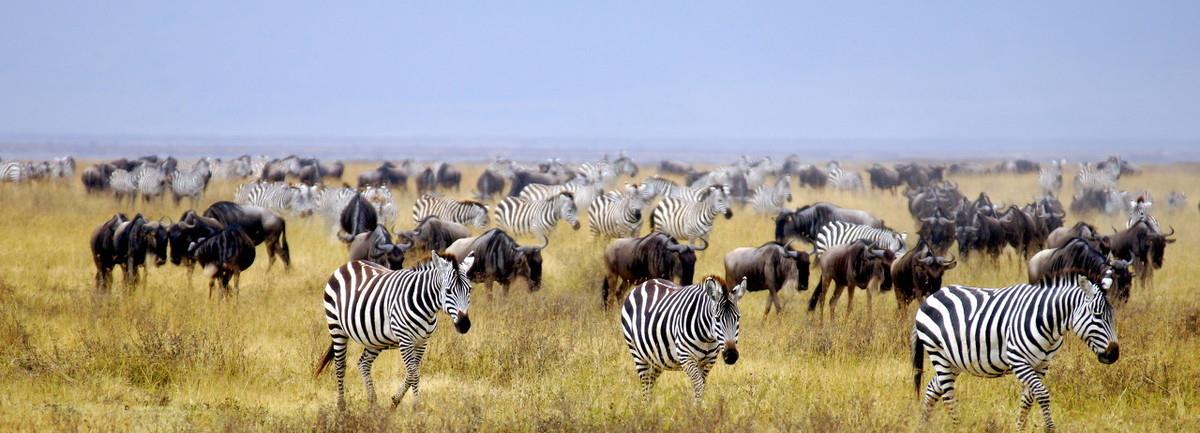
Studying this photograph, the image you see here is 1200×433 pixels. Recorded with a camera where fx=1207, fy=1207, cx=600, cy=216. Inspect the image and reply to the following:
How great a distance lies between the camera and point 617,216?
21375mm

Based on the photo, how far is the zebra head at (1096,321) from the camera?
25.9 feet

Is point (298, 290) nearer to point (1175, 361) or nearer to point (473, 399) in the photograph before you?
point (473, 399)

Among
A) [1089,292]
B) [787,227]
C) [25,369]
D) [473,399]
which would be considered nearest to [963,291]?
[1089,292]

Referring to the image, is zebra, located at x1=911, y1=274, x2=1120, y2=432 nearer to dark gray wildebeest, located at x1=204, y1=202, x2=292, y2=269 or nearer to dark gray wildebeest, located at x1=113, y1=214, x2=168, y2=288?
dark gray wildebeest, located at x1=113, y1=214, x2=168, y2=288

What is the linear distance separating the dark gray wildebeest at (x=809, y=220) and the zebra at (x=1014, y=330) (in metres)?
11.2

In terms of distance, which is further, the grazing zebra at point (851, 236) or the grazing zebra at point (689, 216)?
the grazing zebra at point (689, 216)

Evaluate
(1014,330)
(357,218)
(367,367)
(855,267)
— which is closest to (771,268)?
(855,267)

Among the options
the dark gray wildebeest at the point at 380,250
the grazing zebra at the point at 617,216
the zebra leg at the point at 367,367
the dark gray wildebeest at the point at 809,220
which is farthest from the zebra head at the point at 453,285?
the grazing zebra at the point at 617,216

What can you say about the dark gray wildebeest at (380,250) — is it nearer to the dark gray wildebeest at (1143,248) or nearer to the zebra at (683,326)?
the zebra at (683,326)

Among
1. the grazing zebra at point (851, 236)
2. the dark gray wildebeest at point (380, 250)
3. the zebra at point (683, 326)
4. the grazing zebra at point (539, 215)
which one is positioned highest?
the zebra at point (683, 326)

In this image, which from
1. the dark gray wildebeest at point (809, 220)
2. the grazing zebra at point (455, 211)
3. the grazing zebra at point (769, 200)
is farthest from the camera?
the grazing zebra at point (769, 200)

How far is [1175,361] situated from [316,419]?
25.7 ft

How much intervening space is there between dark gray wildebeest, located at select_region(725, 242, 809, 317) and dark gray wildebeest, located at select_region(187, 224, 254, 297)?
5.88 meters

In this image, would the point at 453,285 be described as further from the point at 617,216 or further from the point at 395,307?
the point at 617,216
